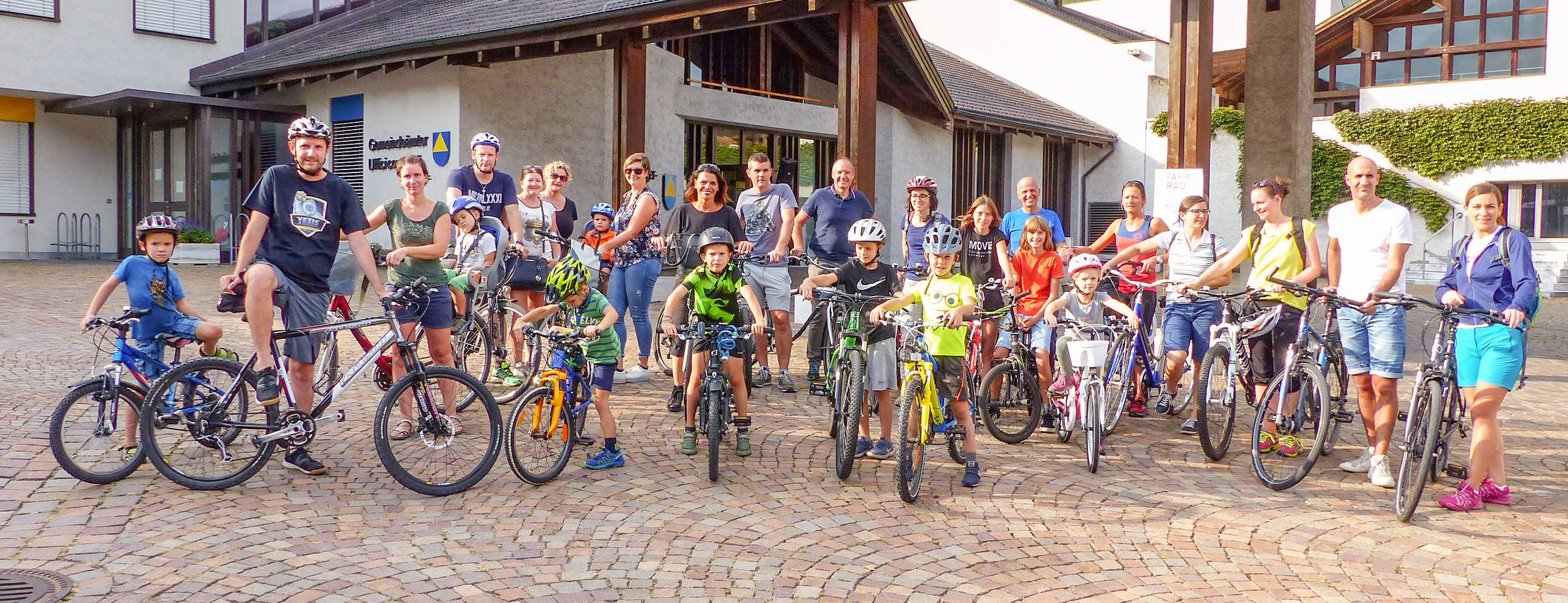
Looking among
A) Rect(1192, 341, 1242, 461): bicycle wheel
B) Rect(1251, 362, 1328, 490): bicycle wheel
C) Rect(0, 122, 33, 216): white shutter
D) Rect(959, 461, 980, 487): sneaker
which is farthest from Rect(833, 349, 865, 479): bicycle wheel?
Rect(0, 122, 33, 216): white shutter

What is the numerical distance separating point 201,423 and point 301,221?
41.0 inches

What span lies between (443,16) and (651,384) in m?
11.9

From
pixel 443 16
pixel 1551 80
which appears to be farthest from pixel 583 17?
pixel 1551 80

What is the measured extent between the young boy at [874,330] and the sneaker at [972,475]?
0.56 m

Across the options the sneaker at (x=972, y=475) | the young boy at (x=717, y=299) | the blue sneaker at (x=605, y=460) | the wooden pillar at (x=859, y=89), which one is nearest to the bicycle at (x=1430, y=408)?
the sneaker at (x=972, y=475)

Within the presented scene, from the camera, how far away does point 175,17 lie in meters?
21.8

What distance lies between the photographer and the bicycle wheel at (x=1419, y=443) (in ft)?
17.3

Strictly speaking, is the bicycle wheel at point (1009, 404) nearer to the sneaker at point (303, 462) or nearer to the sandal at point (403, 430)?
the sandal at point (403, 430)

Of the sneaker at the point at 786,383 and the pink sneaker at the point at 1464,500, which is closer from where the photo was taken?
the pink sneaker at the point at 1464,500

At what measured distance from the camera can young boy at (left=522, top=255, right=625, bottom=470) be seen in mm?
5922

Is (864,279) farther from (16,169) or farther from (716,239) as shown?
(16,169)

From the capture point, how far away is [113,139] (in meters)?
22.7

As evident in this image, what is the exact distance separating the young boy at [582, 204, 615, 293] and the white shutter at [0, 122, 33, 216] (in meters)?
18.3

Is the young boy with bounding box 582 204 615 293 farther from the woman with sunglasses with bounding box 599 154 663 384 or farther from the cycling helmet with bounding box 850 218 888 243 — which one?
the cycling helmet with bounding box 850 218 888 243
